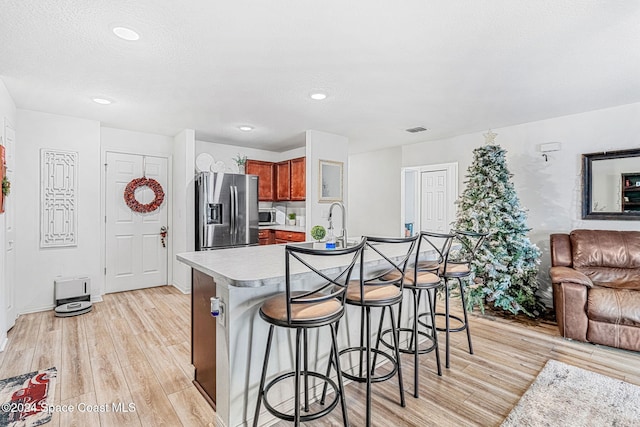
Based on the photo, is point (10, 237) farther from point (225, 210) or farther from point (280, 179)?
point (280, 179)

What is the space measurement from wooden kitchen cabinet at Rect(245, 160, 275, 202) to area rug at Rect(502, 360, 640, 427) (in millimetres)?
4786

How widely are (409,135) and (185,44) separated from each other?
12.0 ft

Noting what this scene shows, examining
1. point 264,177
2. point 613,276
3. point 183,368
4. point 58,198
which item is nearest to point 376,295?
point 183,368

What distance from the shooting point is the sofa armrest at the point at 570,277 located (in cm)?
304

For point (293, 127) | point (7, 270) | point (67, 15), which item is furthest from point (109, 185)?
point (67, 15)

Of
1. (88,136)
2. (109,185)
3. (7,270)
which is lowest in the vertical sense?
(7,270)

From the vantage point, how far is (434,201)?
216 inches

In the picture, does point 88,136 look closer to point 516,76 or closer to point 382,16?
point 382,16

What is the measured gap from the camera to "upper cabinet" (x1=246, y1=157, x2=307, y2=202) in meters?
5.59

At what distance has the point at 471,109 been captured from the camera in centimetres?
372

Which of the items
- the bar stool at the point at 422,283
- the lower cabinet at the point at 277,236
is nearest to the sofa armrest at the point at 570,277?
the bar stool at the point at 422,283

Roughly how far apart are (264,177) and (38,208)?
327 cm

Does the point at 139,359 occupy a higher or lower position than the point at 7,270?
lower

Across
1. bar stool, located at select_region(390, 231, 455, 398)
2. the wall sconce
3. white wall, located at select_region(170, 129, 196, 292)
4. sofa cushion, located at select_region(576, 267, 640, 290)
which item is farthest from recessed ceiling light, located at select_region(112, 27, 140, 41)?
sofa cushion, located at select_region(576, 267, 640, 290)
